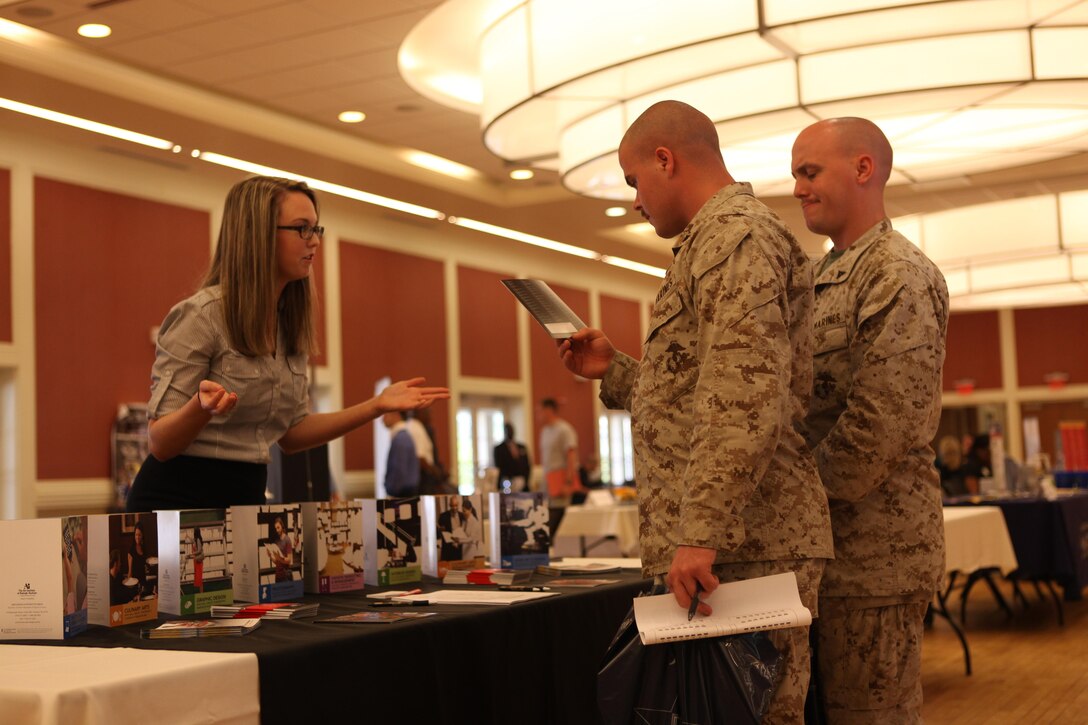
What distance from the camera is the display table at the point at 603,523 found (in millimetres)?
8453

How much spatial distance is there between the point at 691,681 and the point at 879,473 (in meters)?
0.65

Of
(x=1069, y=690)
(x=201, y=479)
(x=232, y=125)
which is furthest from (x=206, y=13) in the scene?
(x=1069, y=690)

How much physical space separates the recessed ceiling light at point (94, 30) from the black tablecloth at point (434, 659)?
19.5 ft

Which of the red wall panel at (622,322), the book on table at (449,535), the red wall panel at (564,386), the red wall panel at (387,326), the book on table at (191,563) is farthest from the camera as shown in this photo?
the red wall panel at (622,322)

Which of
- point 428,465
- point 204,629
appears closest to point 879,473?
point 204,629

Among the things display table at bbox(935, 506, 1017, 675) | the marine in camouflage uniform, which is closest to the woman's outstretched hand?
the marine in camouflage uniform

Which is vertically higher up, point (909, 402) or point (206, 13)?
point (206, 13)

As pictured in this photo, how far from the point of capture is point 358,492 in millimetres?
12320

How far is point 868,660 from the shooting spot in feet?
7.39

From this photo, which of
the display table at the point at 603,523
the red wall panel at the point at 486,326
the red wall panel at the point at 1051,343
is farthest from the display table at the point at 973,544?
the red wall panel at the point at 1051,343

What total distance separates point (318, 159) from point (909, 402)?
8.48 metres

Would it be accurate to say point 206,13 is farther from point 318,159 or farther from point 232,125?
point 318,159

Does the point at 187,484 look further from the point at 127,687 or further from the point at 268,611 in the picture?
the point at 127,687

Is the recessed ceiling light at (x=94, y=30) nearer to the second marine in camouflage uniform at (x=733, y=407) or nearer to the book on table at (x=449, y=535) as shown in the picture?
the book on table at (x=449, y=535)
